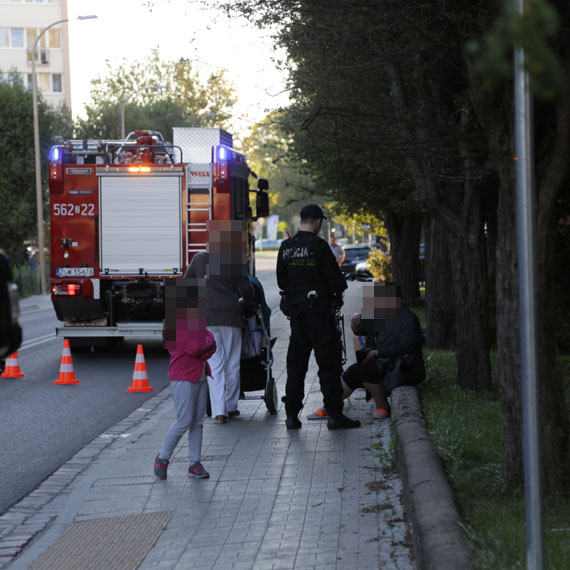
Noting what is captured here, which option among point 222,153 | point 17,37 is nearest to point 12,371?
point 222,153

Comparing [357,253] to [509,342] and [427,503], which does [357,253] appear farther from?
[427,503]

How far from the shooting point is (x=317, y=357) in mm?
8930

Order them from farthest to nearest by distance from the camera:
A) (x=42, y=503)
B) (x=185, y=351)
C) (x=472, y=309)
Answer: (x=472, y=309) → (x=185, y=351) → (x=42, y=503)

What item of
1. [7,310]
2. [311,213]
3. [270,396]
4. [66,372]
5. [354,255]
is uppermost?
[311,213]

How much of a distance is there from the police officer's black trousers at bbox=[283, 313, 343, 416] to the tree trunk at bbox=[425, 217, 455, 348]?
6382mm

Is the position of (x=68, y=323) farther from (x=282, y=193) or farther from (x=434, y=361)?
(x=282, y=193)

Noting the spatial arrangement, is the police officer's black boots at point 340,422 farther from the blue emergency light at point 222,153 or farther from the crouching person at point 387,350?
the blue emergency light at point 222,153

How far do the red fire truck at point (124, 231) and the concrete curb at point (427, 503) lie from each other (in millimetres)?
9152

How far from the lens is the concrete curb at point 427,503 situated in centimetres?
423

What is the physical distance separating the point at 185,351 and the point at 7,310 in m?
4.06

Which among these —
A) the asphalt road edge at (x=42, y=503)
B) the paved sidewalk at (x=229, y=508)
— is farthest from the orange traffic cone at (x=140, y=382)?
the paved sidewalk at (x=229, y=508)

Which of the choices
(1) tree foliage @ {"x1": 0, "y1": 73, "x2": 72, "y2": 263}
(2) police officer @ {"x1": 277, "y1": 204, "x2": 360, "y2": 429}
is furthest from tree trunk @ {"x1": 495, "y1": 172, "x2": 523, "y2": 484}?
(1) tree foliage @ {"x1": 0, "y1": 73, "x2": 72, "y2": 263}

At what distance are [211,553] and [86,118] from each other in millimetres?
54791

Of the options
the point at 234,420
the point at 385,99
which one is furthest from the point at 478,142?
the point at 385,99
